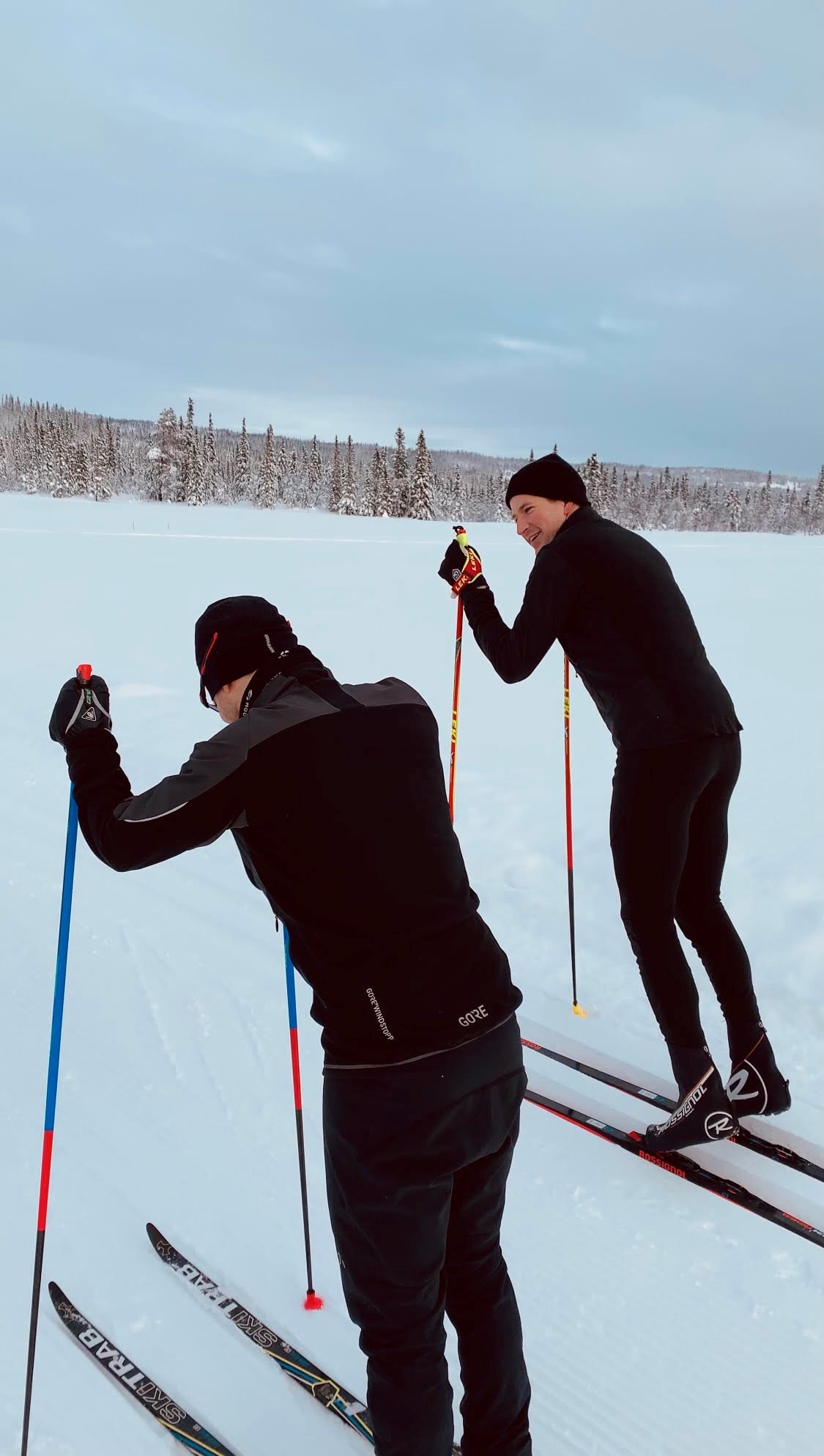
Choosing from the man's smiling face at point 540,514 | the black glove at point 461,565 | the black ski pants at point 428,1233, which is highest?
the man's smiling face at point 540,514

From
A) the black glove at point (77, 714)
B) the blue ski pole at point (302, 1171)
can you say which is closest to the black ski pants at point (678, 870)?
the blue ski pole at point (302, 1171)

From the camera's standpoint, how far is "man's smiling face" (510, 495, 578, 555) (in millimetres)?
2924

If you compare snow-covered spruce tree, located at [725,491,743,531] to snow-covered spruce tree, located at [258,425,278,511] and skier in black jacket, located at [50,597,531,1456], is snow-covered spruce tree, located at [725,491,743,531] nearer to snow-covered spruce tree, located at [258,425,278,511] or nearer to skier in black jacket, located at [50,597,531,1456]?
snow-covered spruce tree, located at [258,425,278,511]

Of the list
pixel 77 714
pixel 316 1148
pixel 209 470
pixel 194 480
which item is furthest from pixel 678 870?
pixel 209 470

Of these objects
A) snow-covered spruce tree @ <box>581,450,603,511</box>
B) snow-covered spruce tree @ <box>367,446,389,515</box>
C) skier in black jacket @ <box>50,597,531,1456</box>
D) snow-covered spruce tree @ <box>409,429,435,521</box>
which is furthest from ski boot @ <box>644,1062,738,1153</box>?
snow-covered spruce tree @ <box>367,446,389,515</box>

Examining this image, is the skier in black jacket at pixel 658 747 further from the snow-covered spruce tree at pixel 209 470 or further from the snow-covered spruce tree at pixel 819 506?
the snow-covered spruce tree at pixel 819 506

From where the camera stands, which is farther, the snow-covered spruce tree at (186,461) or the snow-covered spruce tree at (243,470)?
the snow-covered spruce tree at (243,470)

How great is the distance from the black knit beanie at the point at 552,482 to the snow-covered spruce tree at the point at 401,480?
5055 cm

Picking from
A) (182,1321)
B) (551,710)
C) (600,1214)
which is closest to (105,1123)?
(182,1321)

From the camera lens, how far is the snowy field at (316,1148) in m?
2.12

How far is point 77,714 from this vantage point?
1.96 meters

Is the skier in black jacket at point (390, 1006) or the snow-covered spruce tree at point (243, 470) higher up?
the snow-covered spruce tree at point (243, 470)

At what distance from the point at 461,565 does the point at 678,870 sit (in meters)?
1.34

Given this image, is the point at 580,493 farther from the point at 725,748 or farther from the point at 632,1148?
the point at 632,1148
